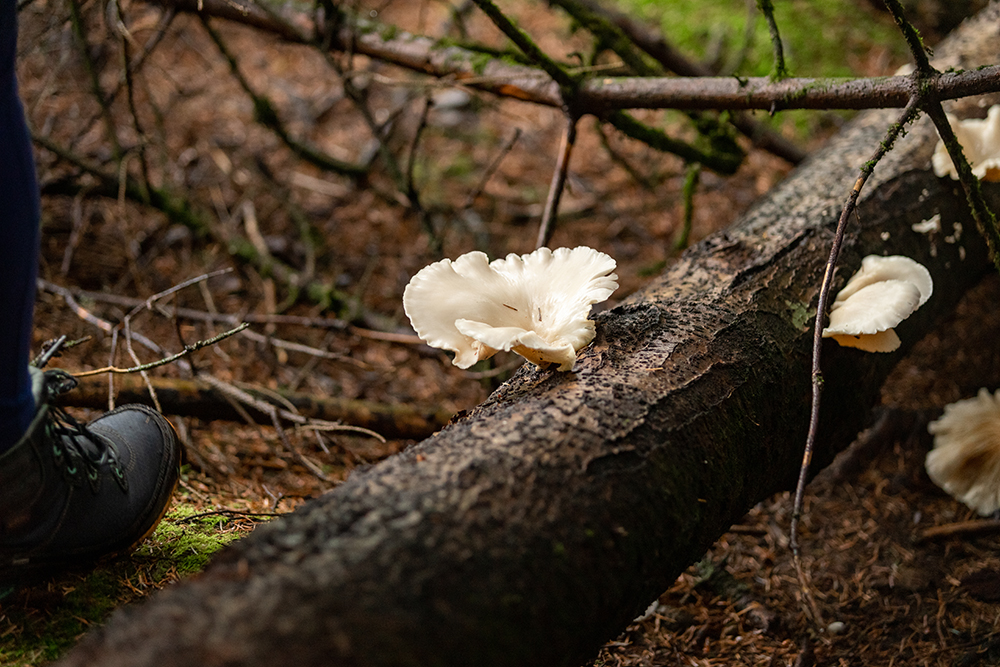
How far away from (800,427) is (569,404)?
3.03 ft

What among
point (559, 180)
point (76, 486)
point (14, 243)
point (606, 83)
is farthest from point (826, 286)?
point (76, 486)

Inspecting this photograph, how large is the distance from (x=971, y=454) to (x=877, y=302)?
1402 millimetres

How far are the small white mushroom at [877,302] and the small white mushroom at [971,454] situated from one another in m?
1.06

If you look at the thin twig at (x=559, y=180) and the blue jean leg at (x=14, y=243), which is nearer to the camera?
the blue jean leg at (x=14, y=243)

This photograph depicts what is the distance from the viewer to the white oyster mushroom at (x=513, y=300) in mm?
1790

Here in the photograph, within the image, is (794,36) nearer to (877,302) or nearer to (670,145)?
(670,145)

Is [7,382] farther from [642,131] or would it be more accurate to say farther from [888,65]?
[888,65]

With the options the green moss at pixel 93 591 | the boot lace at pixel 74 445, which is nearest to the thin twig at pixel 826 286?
the green moss at pixel 93 591

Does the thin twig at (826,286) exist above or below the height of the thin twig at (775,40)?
below

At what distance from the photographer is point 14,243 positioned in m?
1.46

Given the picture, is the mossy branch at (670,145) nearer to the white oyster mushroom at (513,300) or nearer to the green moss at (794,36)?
the white oyster mushroom at (513,300)

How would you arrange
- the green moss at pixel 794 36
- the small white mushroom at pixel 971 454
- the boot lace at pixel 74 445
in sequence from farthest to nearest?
the green moss at pixel 794 36, the small white mushroom at pixel 971 454, the boot lace at pixel 74 445

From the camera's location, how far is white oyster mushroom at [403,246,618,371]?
1.79 meters

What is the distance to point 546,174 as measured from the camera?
5.67 m
